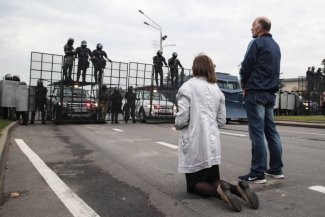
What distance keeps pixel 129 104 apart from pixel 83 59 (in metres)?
3.36

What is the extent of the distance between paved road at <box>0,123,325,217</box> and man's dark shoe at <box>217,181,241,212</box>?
0.08m

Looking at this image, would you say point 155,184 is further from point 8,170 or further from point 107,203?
point 8,170

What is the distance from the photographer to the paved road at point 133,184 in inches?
178

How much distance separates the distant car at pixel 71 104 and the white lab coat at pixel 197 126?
14.6 metres

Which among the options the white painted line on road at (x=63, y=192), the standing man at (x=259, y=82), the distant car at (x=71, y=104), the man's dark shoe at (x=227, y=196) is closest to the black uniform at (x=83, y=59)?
the distant car at (x=71, y=104)

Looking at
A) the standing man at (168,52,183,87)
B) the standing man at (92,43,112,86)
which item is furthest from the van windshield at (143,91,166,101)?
the standing man at (92,43,112,86)

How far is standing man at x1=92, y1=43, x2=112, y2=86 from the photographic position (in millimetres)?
19469

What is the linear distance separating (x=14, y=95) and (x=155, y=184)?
46.1ft

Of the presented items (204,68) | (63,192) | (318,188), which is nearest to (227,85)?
(318,188)

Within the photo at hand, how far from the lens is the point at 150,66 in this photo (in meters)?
21.0

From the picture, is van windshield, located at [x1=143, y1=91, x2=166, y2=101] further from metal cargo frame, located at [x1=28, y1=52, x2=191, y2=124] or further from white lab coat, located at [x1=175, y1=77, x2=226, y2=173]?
white lab coat, located at [x1=175, y1=77, x2=226, y2=173]

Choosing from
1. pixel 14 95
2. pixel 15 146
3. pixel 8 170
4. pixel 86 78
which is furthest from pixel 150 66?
pixel 8 170

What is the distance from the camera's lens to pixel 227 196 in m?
4.34

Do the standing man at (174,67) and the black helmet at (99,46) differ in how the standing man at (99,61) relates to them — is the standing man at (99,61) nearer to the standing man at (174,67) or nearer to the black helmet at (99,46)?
the black helmet at (99,46)
